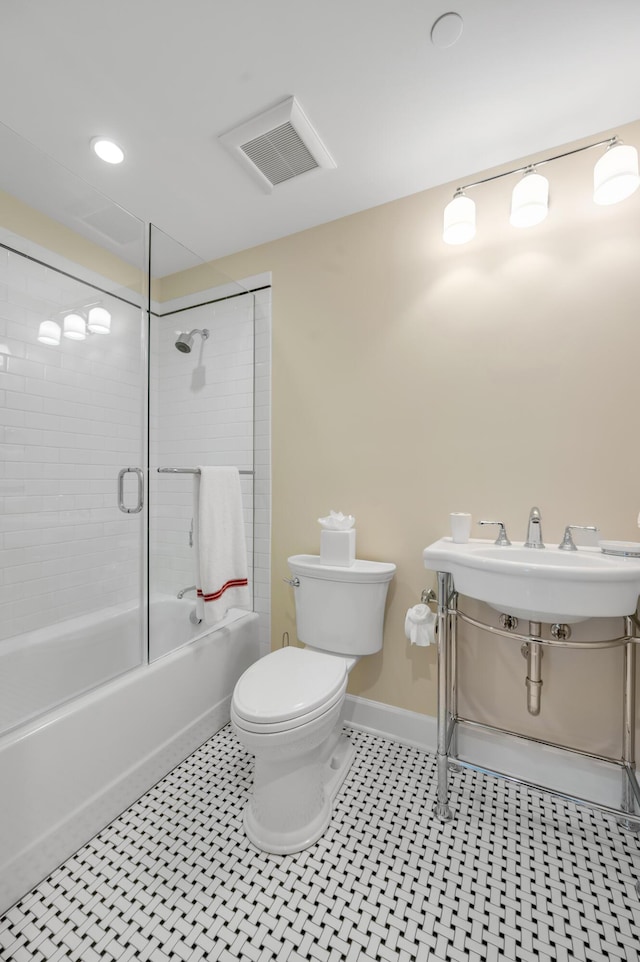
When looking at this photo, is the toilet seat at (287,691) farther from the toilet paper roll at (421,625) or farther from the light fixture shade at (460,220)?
the light fixture shade at (460,220)

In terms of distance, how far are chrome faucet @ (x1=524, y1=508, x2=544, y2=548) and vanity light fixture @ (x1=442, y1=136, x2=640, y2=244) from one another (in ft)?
3.32

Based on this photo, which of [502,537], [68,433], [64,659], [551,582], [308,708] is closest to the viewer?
[551,582]

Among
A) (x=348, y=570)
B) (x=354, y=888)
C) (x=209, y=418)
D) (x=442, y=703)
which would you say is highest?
(x=209, y=418)

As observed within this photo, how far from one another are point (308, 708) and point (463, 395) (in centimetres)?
126

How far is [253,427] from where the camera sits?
2.16 metres

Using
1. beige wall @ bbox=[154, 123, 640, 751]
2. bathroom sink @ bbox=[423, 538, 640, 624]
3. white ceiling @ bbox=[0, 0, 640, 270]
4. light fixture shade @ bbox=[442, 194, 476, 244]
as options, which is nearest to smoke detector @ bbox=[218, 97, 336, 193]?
white ceiling @ bbox=[0, 0, 640, 270]

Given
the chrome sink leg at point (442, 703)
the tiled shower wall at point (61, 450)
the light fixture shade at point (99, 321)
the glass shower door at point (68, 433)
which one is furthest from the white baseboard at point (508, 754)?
the light fixture shade at point (99, 321)

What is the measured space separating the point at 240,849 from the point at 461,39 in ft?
8.03

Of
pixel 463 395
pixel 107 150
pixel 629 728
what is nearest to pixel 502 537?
pixel 463 395

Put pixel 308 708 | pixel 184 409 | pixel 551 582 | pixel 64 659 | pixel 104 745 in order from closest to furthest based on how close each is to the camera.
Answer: pixel 551 582, pixel 308 708, pixel 104 745, pixel 64 659, pixel 184 409

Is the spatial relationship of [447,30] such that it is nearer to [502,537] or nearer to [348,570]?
[502,537]

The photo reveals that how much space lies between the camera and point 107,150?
1.55 meters

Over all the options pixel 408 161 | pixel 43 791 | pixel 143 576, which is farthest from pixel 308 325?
pixel 43 791

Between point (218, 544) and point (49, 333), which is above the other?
point (49, 333)
